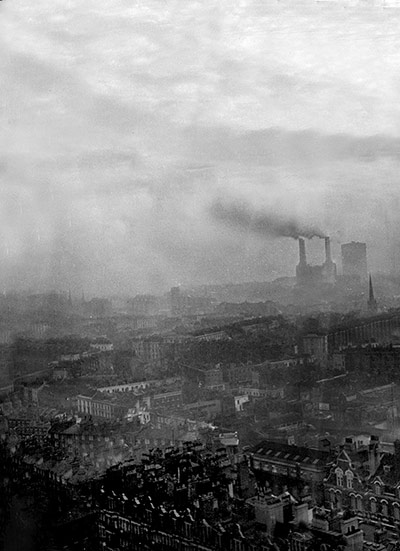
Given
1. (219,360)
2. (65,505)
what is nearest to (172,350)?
(219,360)

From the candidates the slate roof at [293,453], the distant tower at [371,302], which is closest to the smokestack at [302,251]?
the distant tower at [371,302]

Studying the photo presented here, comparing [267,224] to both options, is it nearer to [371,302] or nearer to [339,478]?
[371,302]

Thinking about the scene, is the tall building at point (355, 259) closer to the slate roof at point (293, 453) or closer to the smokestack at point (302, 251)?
the smokestack at point (302, 251)

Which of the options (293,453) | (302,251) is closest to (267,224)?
(302,251)

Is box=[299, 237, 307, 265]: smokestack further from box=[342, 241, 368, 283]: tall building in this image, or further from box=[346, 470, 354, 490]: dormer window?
box=[346, 470, 354, 490]: dormer window

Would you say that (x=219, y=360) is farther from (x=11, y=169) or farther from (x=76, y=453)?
(x=11, y=169)

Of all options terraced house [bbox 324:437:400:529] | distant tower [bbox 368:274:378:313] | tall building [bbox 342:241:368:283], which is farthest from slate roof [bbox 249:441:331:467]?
tall building [bbox 342:241:368:283]
